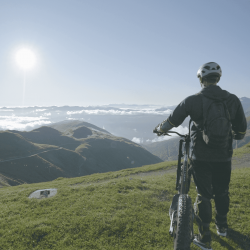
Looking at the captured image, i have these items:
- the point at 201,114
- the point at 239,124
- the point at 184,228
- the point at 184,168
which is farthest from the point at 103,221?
the point at 239,124

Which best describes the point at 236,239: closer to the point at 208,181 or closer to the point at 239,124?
the point at 208,181

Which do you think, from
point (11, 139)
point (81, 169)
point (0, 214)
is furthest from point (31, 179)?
point (0, 214)

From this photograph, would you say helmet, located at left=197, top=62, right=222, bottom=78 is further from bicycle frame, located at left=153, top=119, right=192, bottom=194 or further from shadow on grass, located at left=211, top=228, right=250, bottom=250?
shadow on grass, located at left=211, top=228, right=250, bottom=250

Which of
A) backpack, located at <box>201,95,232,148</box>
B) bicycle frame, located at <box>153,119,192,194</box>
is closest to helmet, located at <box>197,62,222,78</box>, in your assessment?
backpack, located at <box>201,95,232,148</box>

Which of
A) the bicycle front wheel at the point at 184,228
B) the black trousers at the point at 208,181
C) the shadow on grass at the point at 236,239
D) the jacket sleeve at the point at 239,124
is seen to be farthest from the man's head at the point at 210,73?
the shadow on grass at the point at 236,239

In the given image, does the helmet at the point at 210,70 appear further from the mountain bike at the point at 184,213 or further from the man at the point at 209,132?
the mountain bike at the point at 184,213

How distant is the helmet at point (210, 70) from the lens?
4480 mm

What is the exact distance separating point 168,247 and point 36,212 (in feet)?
24.0

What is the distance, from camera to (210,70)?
4.49 metres

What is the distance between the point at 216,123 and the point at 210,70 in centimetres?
162

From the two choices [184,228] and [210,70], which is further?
[210,70]

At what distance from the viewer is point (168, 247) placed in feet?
18.4

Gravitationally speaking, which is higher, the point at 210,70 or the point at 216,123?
the point at 210,70

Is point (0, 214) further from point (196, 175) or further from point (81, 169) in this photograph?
point (81, 169)
